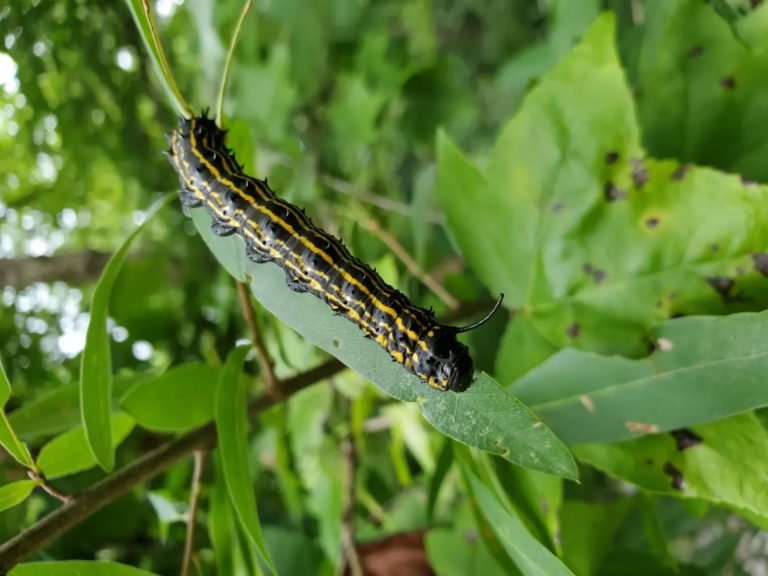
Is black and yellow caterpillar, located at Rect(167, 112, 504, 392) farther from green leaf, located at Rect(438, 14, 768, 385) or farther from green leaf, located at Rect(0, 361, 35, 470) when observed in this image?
green leaf, located at Rect(0, 361, 35, 470)

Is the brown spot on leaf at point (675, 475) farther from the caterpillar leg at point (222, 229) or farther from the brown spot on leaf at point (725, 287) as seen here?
the caterpillar leg at point (222, 229)

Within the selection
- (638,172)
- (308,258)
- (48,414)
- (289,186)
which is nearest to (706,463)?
(638,172)

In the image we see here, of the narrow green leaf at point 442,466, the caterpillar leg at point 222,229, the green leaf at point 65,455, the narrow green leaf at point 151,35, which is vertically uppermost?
the narrow green leaf at point 151,35

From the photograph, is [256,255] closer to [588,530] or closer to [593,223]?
[593,223]

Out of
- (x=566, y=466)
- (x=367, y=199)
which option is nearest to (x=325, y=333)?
(x=566, y=466)

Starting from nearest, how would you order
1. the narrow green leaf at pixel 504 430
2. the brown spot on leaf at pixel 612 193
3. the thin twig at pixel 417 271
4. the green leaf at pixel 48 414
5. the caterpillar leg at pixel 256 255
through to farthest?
the narrow green leaf at pixel 504 430 → the caterpillar leg at pixel 256 255 → the brown spot on leaf at pixel 612 193 → the green leaf at pixel 48 414 → the thin twig at pixel 417 271

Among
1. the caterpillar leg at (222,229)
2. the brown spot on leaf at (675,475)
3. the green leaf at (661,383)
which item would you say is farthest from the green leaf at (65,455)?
the brown spot on leaf at (675,475)
